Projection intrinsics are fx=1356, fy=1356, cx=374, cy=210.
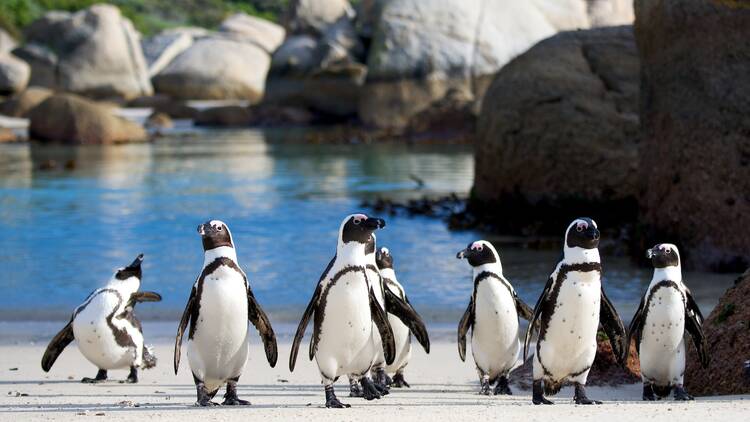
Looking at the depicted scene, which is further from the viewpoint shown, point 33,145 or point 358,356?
point 33,145

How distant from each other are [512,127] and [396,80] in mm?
18904

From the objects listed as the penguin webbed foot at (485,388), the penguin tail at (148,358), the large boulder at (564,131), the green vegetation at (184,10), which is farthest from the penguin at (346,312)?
the green vegetation at (184,10)

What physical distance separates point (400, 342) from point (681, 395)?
157cm

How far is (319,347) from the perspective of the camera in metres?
6.19

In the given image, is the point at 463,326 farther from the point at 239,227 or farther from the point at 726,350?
the point at 239,227

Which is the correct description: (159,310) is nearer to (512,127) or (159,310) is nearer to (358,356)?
(358,356)

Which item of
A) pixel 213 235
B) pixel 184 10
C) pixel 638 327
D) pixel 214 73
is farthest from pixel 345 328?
pixel 184 10

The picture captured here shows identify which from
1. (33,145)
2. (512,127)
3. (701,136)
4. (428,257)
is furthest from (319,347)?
(33,145)

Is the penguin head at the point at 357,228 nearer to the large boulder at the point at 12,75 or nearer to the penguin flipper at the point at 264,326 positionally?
the penguin flipper at the point at 264,326

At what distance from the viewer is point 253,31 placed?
5788cm

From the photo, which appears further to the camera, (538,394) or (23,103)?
(23,103)

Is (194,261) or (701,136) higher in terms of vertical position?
(701,136)

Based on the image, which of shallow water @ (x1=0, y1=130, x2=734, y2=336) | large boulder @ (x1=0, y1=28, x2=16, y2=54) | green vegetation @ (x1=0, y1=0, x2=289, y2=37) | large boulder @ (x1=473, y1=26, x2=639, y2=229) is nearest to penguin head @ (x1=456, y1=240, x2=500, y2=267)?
shallow water @ (x1=0, y1=130, x2=734, y2=336)

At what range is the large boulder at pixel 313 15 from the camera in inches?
1556
